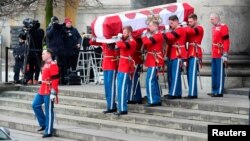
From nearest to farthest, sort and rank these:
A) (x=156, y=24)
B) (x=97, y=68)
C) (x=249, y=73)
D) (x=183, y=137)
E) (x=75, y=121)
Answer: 1. (x=183, y=137)
2. (x=156, y=24)
3. (x=75, y=121)
4. (x=249, y=73)
5. (x=97, y=68)

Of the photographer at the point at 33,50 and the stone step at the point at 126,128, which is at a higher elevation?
the photographer at the point at 33,50

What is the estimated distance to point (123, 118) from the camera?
54.7ft

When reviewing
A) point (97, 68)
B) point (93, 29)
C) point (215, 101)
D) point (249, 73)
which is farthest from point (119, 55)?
point (97, 68)

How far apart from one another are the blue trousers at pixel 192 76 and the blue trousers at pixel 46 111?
2.88 meters

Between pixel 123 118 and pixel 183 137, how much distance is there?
218 cm

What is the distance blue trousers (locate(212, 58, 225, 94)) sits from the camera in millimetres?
17391

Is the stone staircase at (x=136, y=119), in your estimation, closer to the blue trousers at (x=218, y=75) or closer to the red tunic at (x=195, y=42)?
the blue trousers at (x=218, y=75)

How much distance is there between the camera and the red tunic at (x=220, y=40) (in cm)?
1727

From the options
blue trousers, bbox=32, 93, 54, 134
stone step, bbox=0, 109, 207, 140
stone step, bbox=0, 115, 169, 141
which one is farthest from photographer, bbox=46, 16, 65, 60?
blue trousers, bbox=32, 93, 54, 134

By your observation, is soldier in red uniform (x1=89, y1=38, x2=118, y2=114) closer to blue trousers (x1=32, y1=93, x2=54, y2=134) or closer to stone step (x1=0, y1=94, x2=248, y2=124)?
stone step (x1=0, y1=94, x2=248, y2=124)

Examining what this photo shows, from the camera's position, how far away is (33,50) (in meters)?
22.4

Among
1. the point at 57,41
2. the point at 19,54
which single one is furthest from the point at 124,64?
the point at 19,54

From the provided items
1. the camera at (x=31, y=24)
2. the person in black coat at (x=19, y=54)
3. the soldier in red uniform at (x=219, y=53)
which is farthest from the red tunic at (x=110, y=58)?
the person in black coat at (x=19, y=54)

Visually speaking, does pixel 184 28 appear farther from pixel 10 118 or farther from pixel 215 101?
pixel 10 118
